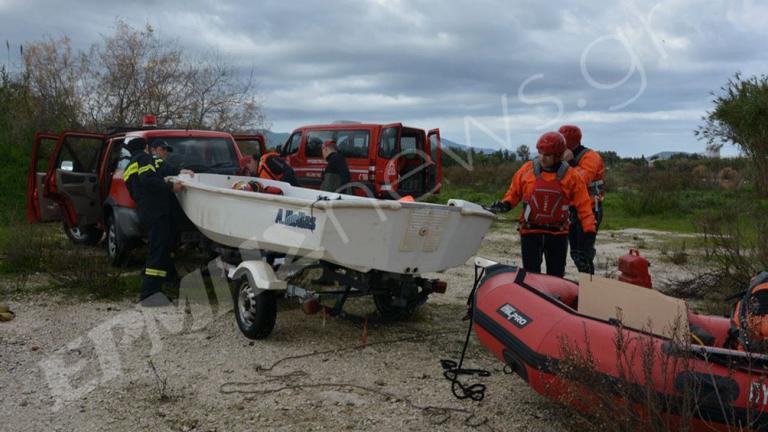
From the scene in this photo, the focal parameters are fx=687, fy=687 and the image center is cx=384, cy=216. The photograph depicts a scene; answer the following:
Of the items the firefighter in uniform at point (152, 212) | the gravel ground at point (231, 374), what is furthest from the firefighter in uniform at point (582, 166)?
the firefighter in uniform at point (152, 212)

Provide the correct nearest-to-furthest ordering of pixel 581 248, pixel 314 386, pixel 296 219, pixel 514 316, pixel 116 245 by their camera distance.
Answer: pixel 514 316 → pixel 314 386 → pixel 296 219 → pixel 581 248 → pixel 116 245

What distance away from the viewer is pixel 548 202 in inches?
230

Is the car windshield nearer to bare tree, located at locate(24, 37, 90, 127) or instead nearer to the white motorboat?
the white motorboat

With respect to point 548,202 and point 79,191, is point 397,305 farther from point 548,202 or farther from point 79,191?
point 79,191

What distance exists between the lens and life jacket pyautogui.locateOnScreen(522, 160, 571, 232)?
19.1 ft

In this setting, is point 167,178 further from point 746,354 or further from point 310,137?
point 310,137

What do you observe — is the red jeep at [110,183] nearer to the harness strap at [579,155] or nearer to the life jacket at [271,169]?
the life jacket at [271,169]

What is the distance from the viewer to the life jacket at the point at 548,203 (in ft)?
19.1

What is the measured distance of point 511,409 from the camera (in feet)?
14.9

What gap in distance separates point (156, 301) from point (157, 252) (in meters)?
0.52

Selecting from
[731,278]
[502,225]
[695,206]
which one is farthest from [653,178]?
[731,278]

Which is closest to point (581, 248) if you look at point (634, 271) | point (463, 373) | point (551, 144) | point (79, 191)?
point (551, 144)

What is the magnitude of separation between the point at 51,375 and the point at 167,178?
8.60 ft

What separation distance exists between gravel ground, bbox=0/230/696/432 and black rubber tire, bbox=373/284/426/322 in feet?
0.35
